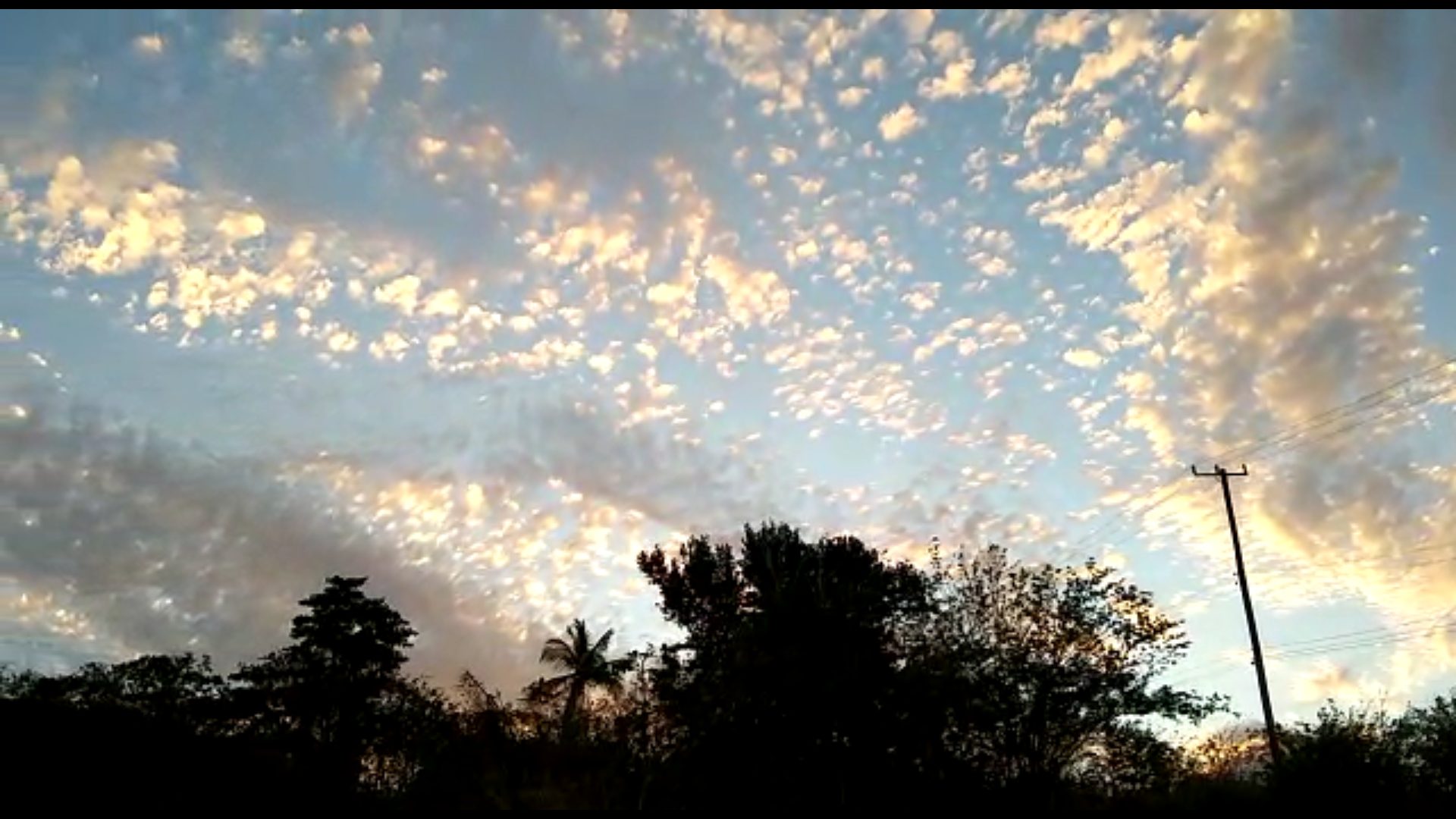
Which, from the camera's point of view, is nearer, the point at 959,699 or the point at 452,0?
the point at 452,0

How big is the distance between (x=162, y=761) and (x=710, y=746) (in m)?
15.6

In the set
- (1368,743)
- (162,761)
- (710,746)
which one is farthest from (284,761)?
(1368,743)

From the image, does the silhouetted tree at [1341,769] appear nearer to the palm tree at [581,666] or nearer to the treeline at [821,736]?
the treeline at [821,736]

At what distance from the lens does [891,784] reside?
3061 centimetres

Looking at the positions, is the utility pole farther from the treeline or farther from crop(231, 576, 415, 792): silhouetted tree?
crop(231, 576, 415, 792): silhouetted tree

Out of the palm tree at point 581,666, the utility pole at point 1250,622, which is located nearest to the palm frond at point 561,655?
the palm tree at point 581,666

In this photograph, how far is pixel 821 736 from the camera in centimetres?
3088

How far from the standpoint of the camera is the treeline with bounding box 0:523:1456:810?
25469 millimetres

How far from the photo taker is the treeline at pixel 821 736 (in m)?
25.5

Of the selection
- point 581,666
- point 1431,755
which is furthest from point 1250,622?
point 581,666

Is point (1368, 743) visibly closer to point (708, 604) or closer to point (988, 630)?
point (988, 630)

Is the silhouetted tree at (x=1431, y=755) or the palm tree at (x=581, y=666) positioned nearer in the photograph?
the silhouetted tree at (x=1431, y=755)

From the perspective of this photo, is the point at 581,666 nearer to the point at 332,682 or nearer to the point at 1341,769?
the point at 332,682

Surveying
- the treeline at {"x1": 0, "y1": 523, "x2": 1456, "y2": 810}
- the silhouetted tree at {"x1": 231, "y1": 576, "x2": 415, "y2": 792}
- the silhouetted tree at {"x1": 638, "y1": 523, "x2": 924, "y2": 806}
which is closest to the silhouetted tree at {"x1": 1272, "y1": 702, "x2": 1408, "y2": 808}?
the treeline at {"x1": 0, "y1": 523, "x2": 1456, "y2": 810}
